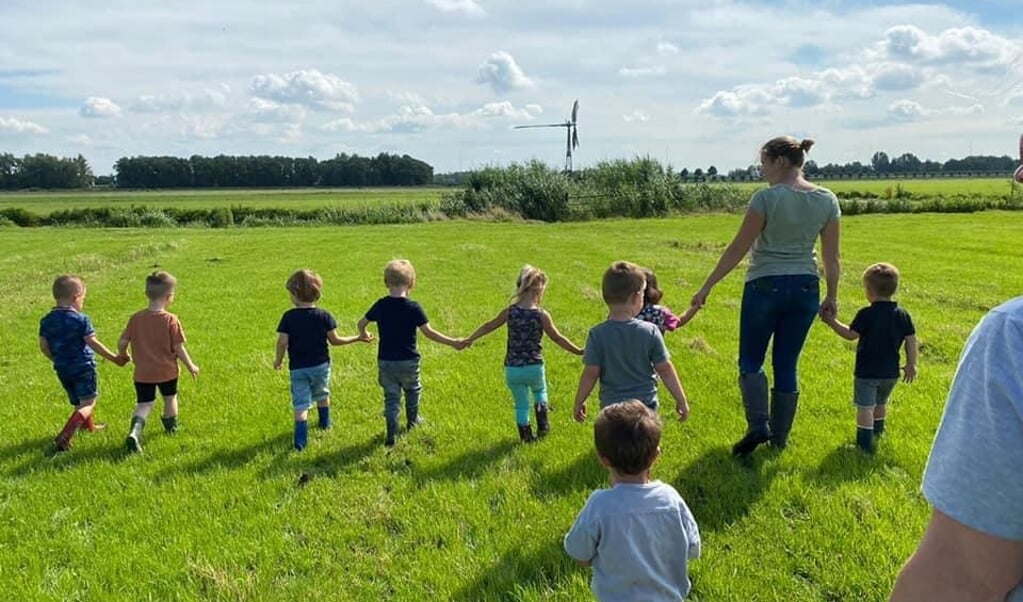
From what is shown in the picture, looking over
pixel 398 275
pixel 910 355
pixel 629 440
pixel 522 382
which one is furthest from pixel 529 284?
pixel 629 440

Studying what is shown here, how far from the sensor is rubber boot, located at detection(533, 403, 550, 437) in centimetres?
698

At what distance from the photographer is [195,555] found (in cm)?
486

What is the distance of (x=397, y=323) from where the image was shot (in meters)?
6.89

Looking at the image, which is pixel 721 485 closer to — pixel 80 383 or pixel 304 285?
pixel 304 285

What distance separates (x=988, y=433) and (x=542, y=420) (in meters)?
5.83

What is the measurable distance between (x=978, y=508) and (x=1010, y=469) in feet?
0.30

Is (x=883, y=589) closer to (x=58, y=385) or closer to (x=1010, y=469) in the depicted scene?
(x=1010, y=469)

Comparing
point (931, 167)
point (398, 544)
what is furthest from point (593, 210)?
point (931, 167)

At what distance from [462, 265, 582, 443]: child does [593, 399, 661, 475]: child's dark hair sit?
3.38 meters

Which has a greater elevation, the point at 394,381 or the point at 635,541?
the point at 635,541

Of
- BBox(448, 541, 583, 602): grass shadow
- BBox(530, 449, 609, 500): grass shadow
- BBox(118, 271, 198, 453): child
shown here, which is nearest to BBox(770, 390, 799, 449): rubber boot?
BBox(530, 449, 609, 500): grass shadow

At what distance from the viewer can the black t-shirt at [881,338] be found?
609 cm

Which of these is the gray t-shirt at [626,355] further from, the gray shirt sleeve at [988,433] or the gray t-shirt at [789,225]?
the gray shirt sleeve at [988,433]

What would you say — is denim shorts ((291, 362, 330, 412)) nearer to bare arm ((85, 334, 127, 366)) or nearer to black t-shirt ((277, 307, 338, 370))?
black t-shirt ((277, 307, 338, 370))
